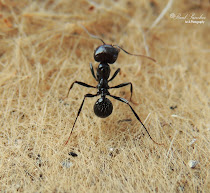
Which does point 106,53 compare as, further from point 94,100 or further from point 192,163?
point 192,163

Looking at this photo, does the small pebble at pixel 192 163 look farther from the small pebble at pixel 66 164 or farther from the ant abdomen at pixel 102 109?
the small pebble at pixel 66 164

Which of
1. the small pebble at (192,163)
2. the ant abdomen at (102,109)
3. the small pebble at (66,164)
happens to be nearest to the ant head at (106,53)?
the ant abdomen at (102,109)

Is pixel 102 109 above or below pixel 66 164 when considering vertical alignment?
above

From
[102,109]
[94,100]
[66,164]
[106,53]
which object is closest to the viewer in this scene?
[66,164]

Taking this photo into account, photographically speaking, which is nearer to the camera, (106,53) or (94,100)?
(106,53)

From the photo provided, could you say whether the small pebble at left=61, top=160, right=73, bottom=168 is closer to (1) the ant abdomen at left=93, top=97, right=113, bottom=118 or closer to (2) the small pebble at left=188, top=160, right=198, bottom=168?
(1) the ant abdomen at left=93, top=97, right=113, bottom=118

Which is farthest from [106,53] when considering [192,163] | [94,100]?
[192,163]

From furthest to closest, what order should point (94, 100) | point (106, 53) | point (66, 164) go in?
1. point (94, 100)
2. point (106, 53)
3. point (66, 164)

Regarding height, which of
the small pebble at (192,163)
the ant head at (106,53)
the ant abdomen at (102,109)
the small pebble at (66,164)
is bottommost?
the small pebble at (66,164)

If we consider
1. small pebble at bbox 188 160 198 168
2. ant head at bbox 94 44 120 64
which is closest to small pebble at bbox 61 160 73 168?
small pebble at bbox 188 160 198 168

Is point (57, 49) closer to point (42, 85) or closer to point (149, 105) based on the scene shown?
point (42, 85)
